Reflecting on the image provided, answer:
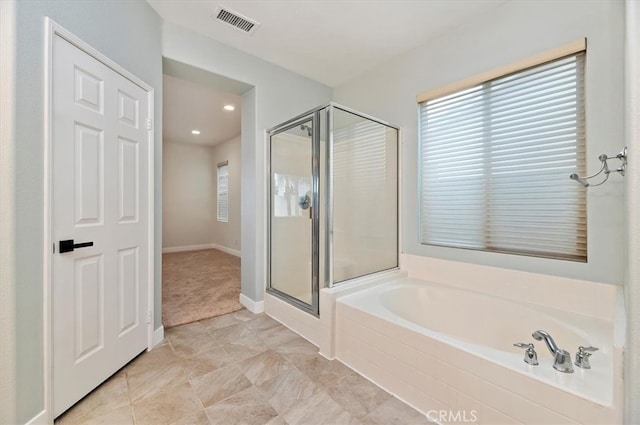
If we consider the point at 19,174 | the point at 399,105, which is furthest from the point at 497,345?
the point at 19,174

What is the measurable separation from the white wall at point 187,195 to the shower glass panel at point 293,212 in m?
4.53

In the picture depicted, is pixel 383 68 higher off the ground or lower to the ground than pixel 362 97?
higher

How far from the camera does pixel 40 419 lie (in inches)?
49.5

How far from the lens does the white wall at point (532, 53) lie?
1.57 meters

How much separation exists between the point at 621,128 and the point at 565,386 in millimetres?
1517

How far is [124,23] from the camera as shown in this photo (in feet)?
5.90

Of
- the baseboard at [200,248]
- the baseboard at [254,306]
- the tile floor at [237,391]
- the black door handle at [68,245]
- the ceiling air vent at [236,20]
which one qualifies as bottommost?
the tile floor at [237,391]

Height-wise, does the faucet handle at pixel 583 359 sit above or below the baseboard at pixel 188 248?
above

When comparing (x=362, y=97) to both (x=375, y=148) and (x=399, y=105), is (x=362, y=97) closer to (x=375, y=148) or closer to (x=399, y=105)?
(x=399, y=105)

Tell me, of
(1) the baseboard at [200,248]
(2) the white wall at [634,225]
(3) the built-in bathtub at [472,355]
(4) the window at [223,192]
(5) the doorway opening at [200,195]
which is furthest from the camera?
(4) the window at [223,192]

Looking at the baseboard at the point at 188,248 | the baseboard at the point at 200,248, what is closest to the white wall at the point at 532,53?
the baseboard at the point at 200,248

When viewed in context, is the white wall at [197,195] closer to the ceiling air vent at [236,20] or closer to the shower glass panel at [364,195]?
the ceiling air vent at [236,20]

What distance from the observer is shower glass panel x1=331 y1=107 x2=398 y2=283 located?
2.36 m

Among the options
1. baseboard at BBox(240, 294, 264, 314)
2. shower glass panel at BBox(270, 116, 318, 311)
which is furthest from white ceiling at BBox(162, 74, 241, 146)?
baseboard at BBox(240, 294, 264, 314)
